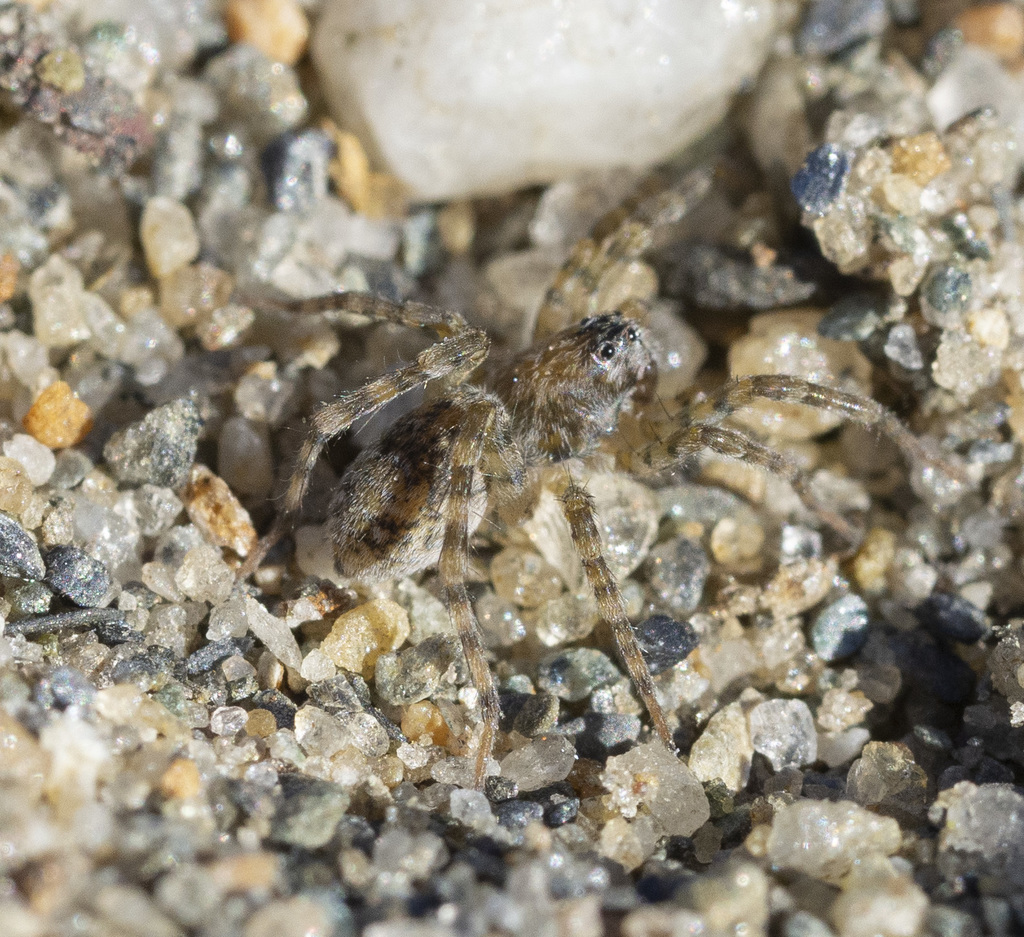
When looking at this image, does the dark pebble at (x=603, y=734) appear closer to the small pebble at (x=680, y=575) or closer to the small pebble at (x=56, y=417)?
the small pebble at (x=680, y=575)

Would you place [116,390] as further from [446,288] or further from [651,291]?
[651,291]

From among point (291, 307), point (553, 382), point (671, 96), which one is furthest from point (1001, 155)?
point (291, 307)

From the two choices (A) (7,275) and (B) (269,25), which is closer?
(A) (7,275)

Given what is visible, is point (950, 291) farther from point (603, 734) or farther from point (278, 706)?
point (278, 706)

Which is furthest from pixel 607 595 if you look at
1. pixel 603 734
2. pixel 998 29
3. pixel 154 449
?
pixel 998 29

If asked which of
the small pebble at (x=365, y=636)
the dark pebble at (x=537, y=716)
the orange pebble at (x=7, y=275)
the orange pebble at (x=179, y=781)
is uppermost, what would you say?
the orange pebble at (x=7, y=275)

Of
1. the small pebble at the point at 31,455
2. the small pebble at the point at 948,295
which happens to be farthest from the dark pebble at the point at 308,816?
the small pebble at the point at 948,295
